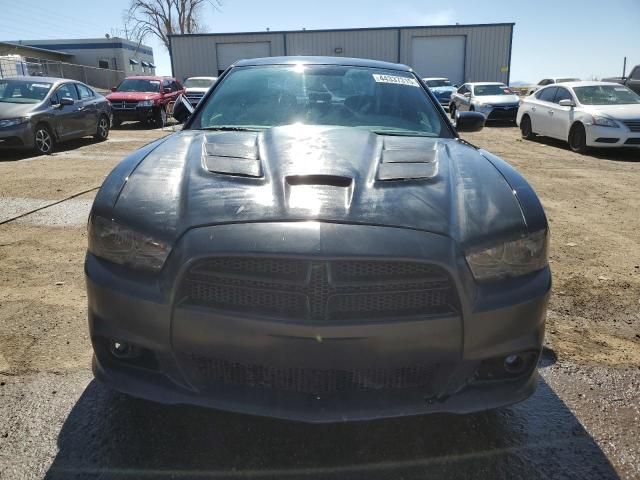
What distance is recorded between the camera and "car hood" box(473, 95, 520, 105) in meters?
17.3

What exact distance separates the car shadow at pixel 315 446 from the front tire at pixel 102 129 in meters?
11.5

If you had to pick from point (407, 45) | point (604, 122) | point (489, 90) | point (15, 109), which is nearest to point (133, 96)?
point (15, 109)

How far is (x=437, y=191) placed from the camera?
203 centimetres

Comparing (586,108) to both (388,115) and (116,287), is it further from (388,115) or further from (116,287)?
(116,287)

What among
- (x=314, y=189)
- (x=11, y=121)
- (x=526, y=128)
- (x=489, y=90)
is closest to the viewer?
(x=314, y=189)

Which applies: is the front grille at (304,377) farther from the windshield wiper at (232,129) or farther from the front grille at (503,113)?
the front grille at (503,113)

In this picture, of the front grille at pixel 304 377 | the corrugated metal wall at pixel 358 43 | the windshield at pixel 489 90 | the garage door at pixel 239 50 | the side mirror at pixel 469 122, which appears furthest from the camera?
the garage door at pixel 239 50

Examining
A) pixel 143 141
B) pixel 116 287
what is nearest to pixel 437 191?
pixel 116 287

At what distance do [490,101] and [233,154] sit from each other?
16.8 meters

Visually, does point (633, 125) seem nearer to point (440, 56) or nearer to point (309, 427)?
point (309, 427)

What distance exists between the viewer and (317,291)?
1712 millimetres

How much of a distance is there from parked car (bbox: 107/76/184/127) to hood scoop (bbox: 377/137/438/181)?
14541mm

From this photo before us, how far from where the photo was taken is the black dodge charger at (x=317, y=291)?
1721 mm

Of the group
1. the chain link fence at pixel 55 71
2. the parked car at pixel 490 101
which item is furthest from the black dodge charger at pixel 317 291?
the chain link fence at pixel 55 71
